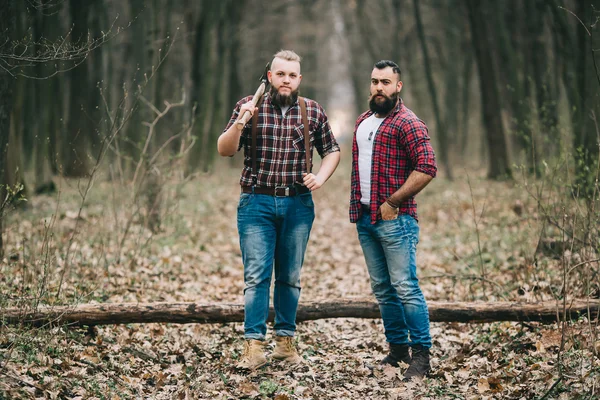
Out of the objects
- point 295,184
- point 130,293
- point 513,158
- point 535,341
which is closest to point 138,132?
point 130,293

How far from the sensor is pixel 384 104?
4922 millimetres

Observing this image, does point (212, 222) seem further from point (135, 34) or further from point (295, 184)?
point (295, 184)

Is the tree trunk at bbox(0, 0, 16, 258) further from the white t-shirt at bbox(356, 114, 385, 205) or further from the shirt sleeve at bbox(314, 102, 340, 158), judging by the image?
the white t-shirt at bbox(356, 114, 385, 205)

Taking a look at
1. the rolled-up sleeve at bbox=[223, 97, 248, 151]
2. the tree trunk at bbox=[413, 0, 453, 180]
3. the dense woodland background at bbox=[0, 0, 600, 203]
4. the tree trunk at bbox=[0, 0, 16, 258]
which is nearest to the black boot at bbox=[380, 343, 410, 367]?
the rolled-up sleeve at bbox=[223, 97, 248, 151]

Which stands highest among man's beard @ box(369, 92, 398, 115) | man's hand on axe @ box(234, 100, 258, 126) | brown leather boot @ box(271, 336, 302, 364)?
man's beard @ box(369, 92, 398, 115)

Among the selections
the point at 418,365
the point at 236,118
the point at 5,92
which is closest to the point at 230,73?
the point at 5,92

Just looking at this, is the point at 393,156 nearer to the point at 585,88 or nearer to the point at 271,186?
the point at 271,186

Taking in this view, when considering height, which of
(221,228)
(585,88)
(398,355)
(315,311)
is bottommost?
(398,355)

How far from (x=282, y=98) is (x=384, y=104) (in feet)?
2.65

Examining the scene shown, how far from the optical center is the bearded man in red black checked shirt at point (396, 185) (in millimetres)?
4820

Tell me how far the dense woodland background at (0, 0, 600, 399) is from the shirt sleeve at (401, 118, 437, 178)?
1.23 meters

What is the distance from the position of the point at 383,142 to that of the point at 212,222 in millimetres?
8283

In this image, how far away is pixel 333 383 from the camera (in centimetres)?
490

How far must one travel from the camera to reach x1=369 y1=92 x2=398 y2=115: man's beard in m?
4.91
